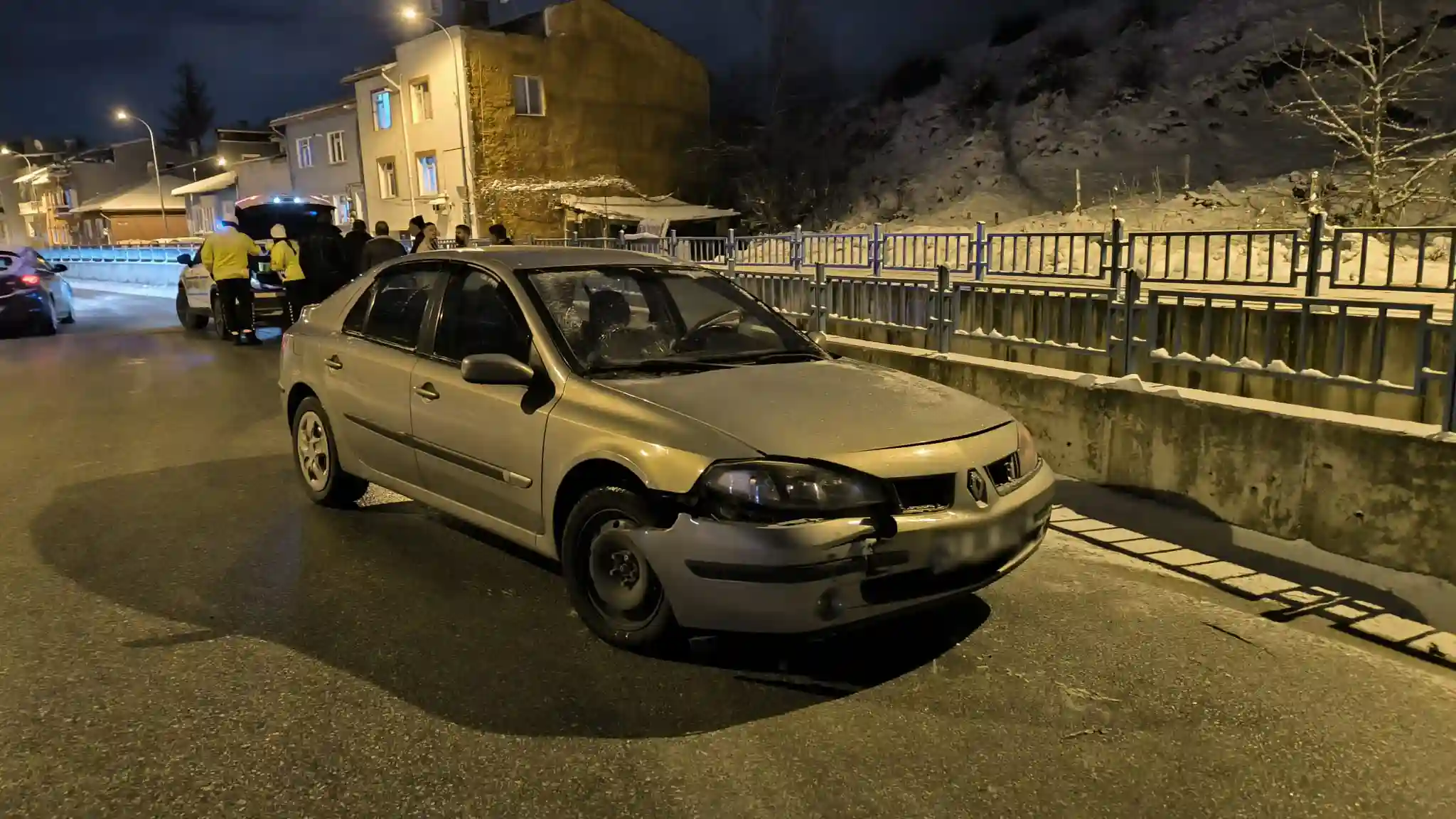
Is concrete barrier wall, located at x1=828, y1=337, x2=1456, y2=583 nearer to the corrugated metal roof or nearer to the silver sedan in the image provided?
the silver sedan

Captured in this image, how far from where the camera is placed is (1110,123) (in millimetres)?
35844

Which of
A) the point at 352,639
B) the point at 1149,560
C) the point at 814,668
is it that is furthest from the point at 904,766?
the point at 1149,560

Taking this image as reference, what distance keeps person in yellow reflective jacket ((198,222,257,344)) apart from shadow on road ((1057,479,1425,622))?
1258 cm

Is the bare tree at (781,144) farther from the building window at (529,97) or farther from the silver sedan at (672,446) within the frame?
the silver sedan at (672,446)

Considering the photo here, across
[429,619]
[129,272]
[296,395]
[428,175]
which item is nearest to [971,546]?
[429,619]

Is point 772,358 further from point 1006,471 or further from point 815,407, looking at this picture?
point 1006,471

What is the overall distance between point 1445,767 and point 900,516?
1895 mm

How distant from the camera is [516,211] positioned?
35.2 meters

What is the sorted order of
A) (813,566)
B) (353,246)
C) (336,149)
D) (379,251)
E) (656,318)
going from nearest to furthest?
(813,566) → (656,318) → (379,251) → (353,246) → (336,149)

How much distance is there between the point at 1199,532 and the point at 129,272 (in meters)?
36.0

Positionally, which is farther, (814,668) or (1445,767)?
(814,668)

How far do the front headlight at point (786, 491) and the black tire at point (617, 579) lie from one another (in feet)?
1.15

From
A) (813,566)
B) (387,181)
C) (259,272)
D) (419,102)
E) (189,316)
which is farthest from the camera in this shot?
(387,181)

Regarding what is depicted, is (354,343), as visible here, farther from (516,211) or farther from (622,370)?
(516,211)
